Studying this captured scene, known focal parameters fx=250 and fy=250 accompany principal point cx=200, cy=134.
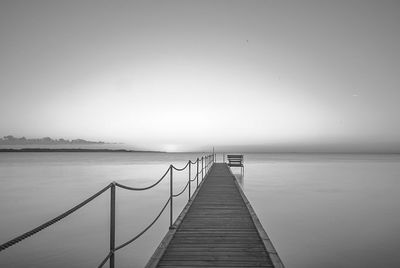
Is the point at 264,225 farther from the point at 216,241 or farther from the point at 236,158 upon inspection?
the point at 236,158

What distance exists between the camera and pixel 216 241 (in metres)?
4.80

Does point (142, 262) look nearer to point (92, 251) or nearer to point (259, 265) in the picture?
point (92, 251)

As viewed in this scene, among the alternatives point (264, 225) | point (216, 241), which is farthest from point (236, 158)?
point (216, 241)

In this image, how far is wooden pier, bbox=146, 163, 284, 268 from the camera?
3936 mm

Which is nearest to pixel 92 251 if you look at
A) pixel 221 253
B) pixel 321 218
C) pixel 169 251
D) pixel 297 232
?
pixel 169 251

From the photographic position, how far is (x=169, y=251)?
171 inches

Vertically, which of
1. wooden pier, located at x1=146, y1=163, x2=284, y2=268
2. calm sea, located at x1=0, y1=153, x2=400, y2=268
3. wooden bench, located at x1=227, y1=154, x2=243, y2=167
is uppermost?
wooden bench, located at x1=227, y1=154, x2=243, y2=167

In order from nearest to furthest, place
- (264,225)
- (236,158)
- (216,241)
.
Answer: (216,241) → (264,225) → (236,158)

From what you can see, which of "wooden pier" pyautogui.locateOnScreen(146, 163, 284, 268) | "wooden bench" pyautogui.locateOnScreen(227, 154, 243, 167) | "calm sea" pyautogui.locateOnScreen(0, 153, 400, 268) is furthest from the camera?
"wooden bench" pyautogui.locateOnScreen(227, 154, 243, 167)

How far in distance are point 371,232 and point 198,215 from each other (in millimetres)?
6499

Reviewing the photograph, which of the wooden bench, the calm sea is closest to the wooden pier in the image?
the calm sea

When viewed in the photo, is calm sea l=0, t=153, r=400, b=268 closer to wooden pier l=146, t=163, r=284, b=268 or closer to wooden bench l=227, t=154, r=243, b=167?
wooden pier l=146, t=163, r=284, b=268

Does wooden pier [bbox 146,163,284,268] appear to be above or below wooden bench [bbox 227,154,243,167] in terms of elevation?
below

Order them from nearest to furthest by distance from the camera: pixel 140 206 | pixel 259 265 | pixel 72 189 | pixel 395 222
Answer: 1. pixel 259 265
2. pixel 395 222
3. pixel 140 206
4. pixel 72 189
